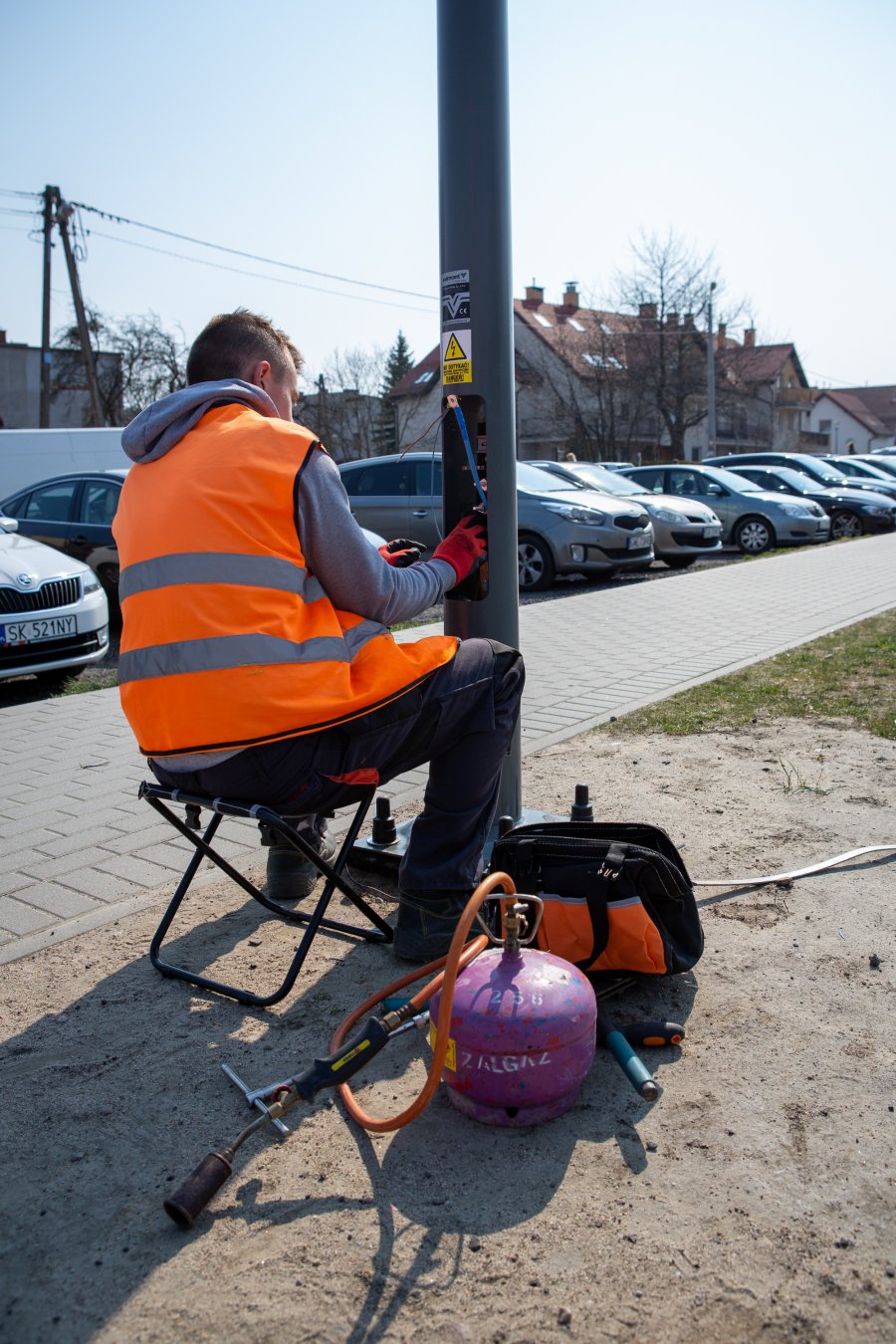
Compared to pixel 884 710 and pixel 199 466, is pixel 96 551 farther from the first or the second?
pixel 199 466

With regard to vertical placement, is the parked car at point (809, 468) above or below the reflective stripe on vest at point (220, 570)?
above

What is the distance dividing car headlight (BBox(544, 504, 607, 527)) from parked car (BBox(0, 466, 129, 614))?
5.00m

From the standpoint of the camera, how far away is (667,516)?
15.7m

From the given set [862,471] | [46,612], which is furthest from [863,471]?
[46,612]

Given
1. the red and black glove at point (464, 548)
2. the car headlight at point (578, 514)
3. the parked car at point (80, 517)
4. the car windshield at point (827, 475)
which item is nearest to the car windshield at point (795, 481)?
the car windshield at point (827, 475)

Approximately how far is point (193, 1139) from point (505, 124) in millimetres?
3156

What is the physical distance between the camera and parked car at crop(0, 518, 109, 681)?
748 centimetres

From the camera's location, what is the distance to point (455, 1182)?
2.22 metres

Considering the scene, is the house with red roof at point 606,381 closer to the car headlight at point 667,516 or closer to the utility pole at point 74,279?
the utility pole at point 74,279

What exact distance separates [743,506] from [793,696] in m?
13.0

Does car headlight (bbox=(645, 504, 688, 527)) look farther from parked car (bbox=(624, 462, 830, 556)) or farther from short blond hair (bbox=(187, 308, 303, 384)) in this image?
short blond hair (bbox=(187, 308, 303, 384))

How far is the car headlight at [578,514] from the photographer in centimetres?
1284

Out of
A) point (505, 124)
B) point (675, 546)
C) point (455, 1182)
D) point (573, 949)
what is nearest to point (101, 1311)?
point (455, 1182)

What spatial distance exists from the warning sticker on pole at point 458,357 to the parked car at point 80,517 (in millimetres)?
7259
